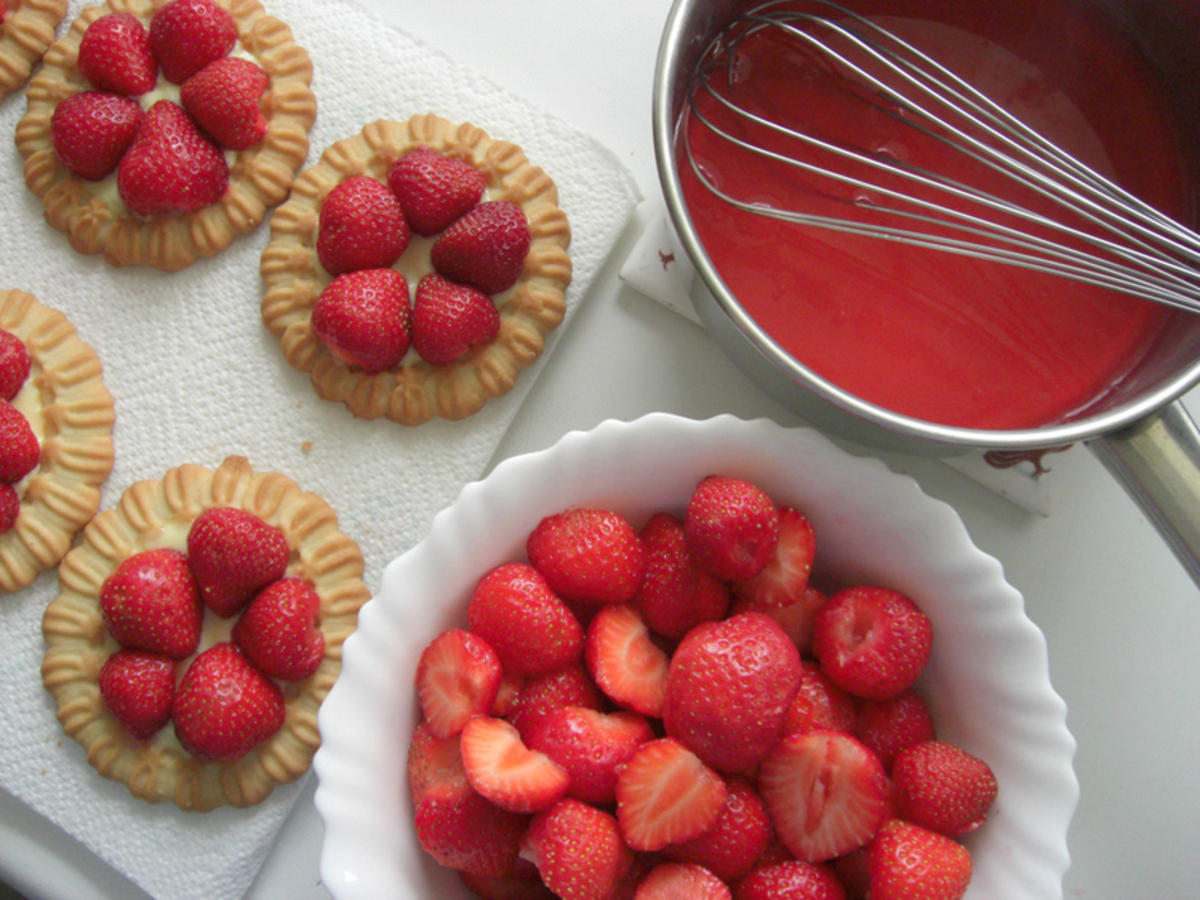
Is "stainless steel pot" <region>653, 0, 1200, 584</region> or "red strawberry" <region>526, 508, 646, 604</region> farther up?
"stainless steel pot" <region>653, 0, 1200, 584</region>

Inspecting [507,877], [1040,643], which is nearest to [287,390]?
[507,877]

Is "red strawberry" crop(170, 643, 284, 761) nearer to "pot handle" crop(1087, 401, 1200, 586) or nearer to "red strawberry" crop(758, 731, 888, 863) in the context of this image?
"red strawberry" crop(758, 731, 888, 863)

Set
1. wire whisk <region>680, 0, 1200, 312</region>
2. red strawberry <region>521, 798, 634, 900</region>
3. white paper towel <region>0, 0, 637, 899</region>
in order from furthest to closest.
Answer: white paper towel <region>0, 0, 637, 899</region>, wire whisk <region>680, 0, 1200, 312</region>, red strawberry <region>521, 798, 634, 900</region>

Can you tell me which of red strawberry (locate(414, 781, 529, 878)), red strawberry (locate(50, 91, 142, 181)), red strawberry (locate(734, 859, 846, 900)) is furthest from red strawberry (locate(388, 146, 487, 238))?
red strawberry (locate(734, 859, 846, 900))

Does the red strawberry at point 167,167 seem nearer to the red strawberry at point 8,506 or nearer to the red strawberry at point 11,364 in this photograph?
the red strawberry at point 11,364

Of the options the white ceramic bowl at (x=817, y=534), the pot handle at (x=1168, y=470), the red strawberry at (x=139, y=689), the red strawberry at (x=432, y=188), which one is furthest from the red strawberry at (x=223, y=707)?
the pot handle at (x=1168, y=470)

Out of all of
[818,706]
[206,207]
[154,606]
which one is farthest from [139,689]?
[818,706]

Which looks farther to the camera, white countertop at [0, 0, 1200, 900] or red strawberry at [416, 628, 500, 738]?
white countertop at [0, 0, 1200, 900]

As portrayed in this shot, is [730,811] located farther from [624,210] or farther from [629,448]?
[624,210]
